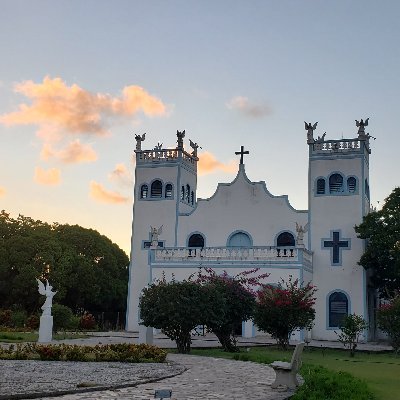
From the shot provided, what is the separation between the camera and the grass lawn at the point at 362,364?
1256 cm

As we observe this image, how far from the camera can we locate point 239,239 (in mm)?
34969

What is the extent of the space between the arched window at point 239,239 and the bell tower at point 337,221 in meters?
3.47

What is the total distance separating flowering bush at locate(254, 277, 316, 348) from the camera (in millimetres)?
23188

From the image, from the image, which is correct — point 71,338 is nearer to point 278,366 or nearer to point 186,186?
point 186,186

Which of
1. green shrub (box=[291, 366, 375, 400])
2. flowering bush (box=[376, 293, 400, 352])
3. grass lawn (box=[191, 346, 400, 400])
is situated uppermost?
flowering bush (box=[376, 293, 400, 352])

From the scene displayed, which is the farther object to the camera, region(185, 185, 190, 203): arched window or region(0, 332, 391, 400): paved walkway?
region(185, 185, 190, 203): arched window

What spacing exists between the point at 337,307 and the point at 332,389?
22110 millimetres

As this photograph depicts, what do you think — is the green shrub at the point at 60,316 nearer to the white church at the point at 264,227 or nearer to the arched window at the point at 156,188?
the white church at the point at 264,227

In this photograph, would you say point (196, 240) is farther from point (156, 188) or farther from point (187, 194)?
point (156, 188)

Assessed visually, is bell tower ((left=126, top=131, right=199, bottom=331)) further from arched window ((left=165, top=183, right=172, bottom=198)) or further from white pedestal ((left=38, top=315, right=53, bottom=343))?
white pedestal ((left=38, top=315, right=53, bottom=343))

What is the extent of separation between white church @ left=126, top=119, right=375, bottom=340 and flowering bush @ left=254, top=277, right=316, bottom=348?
6485 mm

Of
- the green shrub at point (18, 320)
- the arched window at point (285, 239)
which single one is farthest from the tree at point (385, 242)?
the green shrub at point (18, 320)

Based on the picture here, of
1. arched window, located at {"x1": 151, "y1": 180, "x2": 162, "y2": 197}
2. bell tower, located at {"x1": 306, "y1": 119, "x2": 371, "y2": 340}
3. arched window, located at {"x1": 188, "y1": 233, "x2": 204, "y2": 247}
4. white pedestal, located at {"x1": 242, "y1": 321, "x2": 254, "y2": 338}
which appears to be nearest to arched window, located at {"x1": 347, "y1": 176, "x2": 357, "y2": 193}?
bell tower, located at {"x1": 306, "y1": 119, "x2": 371, "y2": 340}

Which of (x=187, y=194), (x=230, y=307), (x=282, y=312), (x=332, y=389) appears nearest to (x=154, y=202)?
(x=187, y=194)
